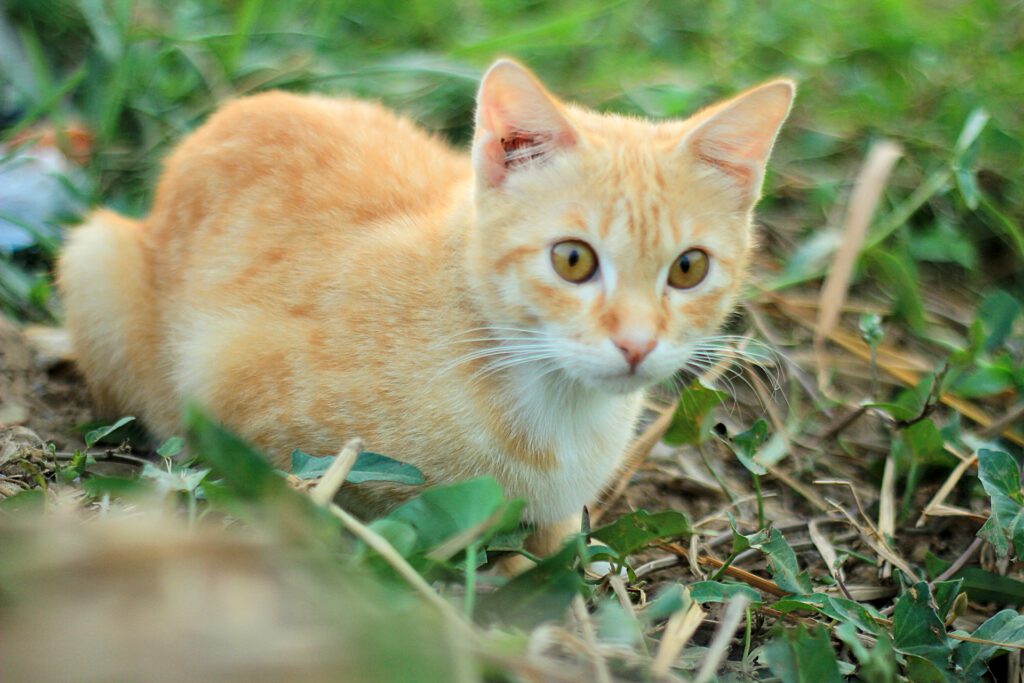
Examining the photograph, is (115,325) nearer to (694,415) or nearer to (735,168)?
(694,415)

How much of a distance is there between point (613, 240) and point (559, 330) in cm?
21

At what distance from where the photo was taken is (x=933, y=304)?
3412 millimetres

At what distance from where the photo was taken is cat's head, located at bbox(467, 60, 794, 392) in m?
1.79

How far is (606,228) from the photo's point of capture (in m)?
1.83

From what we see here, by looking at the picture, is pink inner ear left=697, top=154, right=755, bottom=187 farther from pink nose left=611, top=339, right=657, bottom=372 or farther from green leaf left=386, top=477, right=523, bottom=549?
green leaf left=386, top=477, right=523, bottom=549

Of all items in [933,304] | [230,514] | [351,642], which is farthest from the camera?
[933,304]

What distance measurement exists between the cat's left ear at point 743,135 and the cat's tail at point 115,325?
4.94ft

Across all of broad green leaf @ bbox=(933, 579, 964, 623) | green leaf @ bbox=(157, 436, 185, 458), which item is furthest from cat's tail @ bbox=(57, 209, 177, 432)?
broad green leaf @ bbox=(933, 579, 964, 623)

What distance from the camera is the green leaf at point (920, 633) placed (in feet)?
5.90

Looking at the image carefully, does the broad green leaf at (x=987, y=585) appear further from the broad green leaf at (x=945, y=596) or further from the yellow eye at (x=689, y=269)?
the yellow eye at (x=689, y=269)

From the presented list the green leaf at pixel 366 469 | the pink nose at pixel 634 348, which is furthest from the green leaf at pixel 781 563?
the green leaf at pixel 366 469

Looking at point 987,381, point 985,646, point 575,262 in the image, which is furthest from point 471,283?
point 987,381

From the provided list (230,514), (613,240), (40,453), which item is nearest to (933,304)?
(613,240)

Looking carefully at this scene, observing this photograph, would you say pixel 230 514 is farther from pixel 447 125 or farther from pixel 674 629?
pixel 447 125
